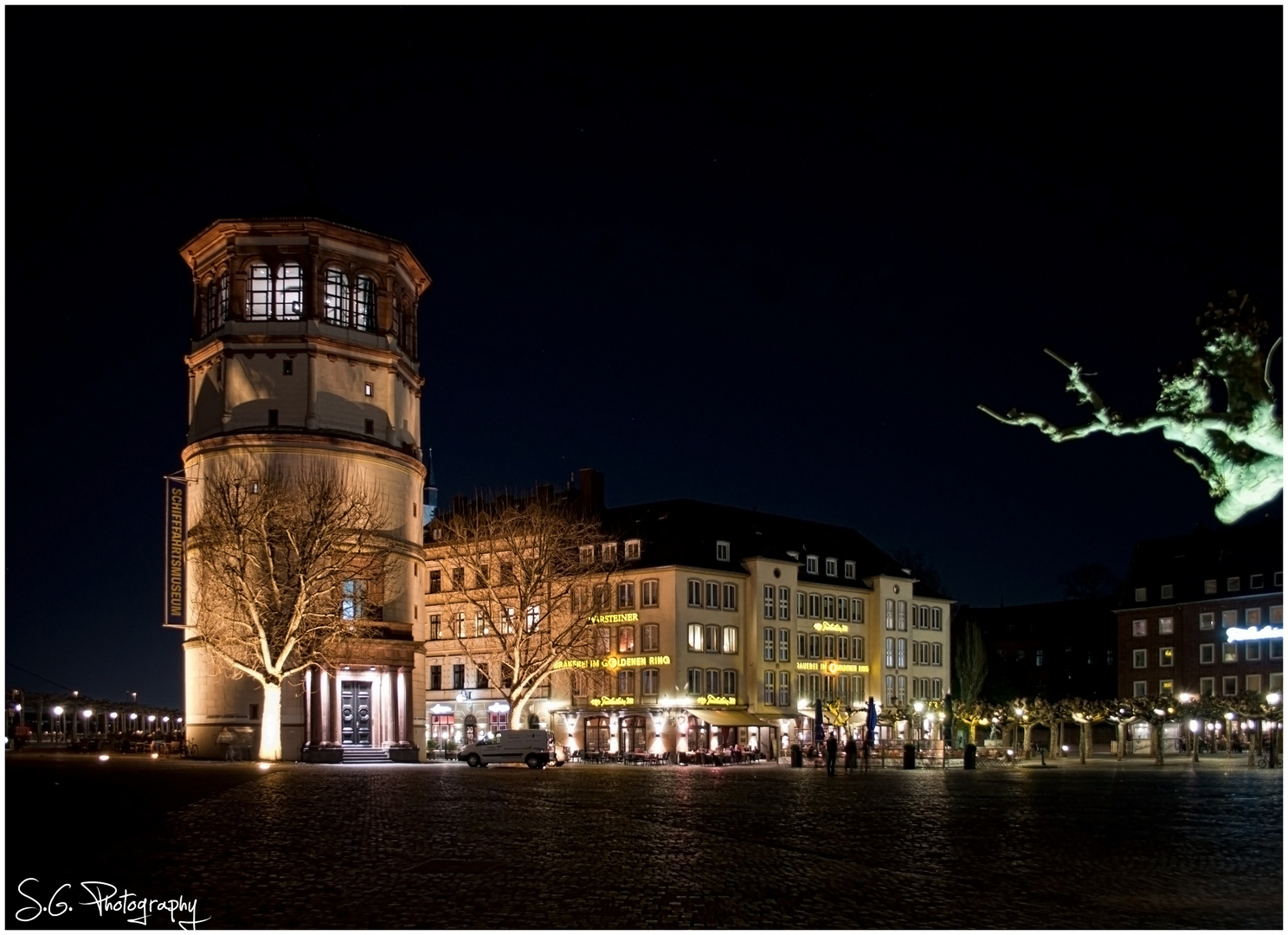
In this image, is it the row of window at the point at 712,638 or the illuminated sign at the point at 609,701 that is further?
the row of window at the point at 712,638

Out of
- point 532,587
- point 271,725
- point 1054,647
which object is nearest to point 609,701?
point 532,587

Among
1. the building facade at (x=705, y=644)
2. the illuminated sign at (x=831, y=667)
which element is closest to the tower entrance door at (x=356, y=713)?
the building facade at (x=705, y=644)

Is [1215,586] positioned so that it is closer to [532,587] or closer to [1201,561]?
[1201,561]

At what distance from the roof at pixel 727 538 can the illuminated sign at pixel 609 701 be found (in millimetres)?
8078

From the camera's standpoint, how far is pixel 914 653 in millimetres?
105375

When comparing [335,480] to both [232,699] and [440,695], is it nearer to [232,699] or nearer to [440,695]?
[232,699]

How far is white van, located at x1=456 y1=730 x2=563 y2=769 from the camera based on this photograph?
6388cm

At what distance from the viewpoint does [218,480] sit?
2849 inches

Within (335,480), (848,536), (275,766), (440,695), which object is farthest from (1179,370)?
(848,536)

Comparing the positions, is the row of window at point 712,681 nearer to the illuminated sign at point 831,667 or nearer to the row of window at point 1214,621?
the illuminated sign at point 831,667

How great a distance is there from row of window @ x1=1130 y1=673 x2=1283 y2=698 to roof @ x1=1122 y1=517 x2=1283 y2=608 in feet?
20.0

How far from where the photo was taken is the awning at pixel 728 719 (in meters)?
86.9

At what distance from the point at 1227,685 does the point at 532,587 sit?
63620 millimetres

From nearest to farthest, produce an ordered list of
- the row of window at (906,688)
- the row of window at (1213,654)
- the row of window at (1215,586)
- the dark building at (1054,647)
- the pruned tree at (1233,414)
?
the pruned tree at (1233,414) < the row of window at (906,688) < the row of window at (1213,654) < the row of window at (1215,586) < the dark building at (1054,647)
